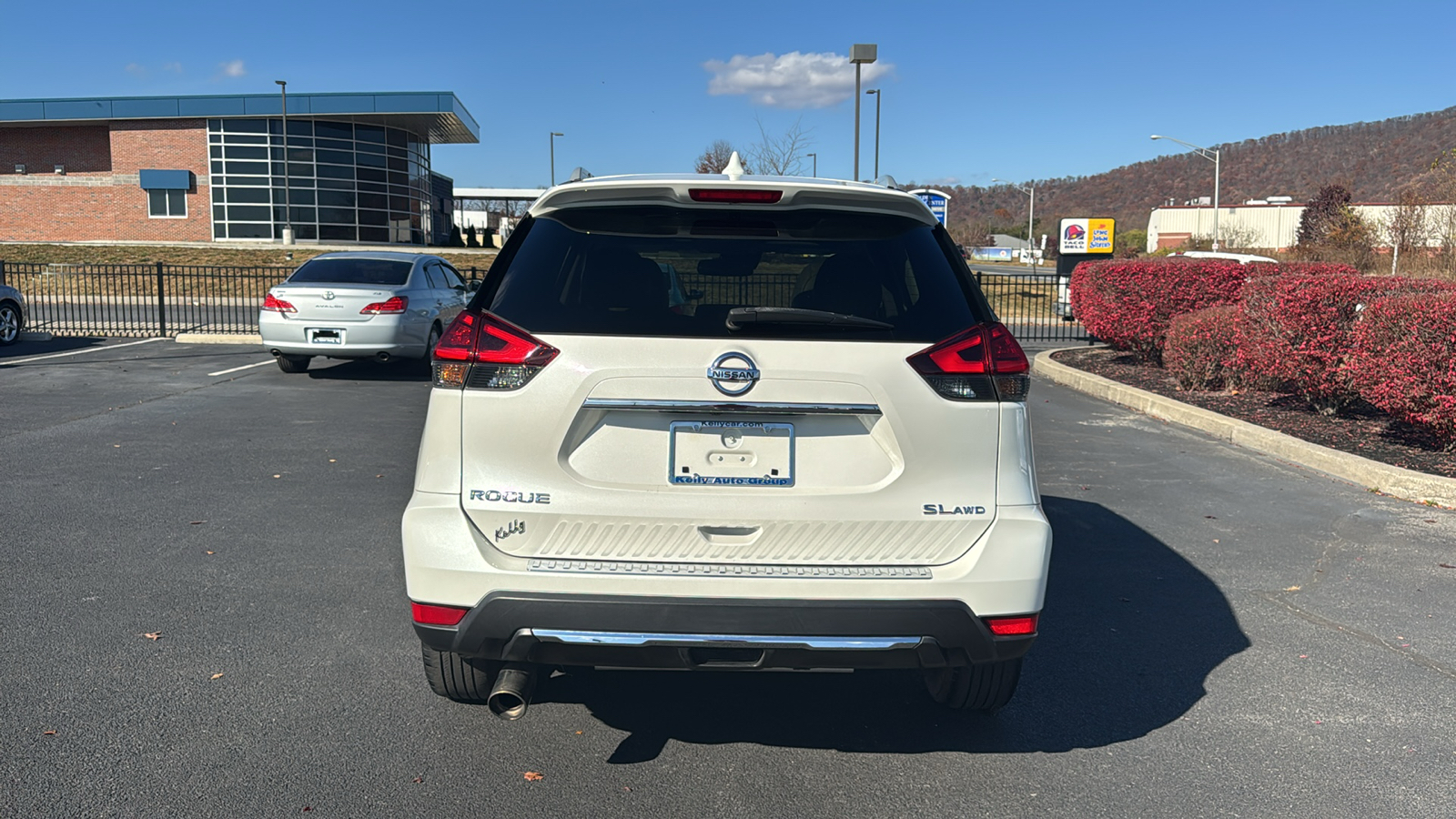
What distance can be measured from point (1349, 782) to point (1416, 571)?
9.68 ft

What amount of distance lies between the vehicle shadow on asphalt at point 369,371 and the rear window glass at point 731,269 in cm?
1057

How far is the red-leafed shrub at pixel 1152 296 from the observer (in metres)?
14.4

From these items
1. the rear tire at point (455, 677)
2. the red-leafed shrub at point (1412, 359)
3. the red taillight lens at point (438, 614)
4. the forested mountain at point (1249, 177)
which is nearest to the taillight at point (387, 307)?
the rear tire at point (455, 677)

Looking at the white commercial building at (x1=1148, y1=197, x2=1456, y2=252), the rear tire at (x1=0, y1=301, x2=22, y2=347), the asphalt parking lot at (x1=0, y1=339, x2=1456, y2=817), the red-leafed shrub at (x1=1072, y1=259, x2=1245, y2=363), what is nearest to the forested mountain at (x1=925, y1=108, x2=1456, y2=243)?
the white commercial building at (x1=1148, y1=197, x2=1456, y2=252)

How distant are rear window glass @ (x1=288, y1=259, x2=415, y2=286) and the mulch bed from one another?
9.30 meters

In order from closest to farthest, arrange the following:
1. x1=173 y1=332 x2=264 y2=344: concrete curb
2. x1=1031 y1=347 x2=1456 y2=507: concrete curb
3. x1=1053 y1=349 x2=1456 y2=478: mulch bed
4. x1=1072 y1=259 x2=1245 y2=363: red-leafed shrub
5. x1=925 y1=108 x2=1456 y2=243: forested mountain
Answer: x1=1031 y1=347 x2=1456 y2=507: concrete curb < x1=1053 y1=349 x2=1456 y2=478: mulch bed < x1=1072 y1=259 x2=1245 y2=363: red-leafed shrub < x1=173 y1=332 x2=264 y2=344: concrete curb < x1=925 y1=108 x2=1456 y2=243: forested mountain

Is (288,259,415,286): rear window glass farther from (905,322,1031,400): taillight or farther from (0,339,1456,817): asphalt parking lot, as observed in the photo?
(905,322,1031,400): taillight

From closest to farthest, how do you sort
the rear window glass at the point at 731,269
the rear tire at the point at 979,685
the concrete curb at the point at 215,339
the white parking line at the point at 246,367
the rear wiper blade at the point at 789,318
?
1. the rear wiper blade at the point at 789,318
2. the rear window glass at the point at 731,269
3. the rear tire at the point at 979,685
4. the white parking line at the point at 246,367
5. the concrete curb at the point at 215,339

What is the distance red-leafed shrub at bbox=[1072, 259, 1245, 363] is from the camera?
47.3 feet

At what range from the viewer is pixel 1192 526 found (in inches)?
268

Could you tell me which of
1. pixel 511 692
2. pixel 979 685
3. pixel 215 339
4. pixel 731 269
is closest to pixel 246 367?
pixel 215 339

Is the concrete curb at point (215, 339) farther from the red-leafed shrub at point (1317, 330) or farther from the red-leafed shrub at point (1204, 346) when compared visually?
the red-leafed shrub at point (1317, 330)

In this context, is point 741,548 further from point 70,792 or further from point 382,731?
point 70,792

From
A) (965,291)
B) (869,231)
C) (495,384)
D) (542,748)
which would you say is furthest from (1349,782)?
(495,384)
